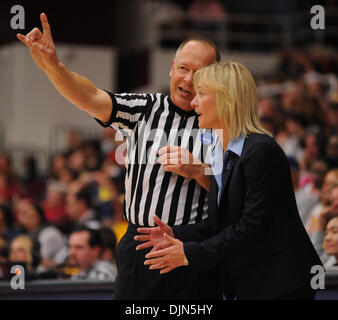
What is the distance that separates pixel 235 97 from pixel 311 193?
3.05 metres

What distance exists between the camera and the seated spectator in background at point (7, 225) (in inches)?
252

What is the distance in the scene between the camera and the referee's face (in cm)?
262

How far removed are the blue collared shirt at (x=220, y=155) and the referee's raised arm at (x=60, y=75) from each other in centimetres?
44

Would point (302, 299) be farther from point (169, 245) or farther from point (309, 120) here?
point (309, 120)

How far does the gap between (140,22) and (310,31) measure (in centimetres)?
306

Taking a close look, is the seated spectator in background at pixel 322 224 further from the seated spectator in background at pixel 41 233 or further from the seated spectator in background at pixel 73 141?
the seated spectator in background at pixel 73 141

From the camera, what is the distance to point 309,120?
7.76 m

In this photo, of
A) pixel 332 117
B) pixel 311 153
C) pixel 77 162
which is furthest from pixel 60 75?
pixel 77 162

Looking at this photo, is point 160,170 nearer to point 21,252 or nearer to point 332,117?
point 21,252

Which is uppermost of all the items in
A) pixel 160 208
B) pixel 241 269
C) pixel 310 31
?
pixel 310 31

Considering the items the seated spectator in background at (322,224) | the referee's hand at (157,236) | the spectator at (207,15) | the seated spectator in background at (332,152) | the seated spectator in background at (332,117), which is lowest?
the seated spectator in background at (322,224)

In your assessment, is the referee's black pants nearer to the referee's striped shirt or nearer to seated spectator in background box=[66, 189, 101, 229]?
the referee's striped shirt

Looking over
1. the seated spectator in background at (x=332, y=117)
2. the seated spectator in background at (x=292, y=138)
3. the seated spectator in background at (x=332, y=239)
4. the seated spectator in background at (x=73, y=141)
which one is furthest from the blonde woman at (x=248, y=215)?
the seated spectator in background at (x=73, y=141)

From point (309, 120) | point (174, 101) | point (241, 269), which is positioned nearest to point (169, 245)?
point (241, 269)
